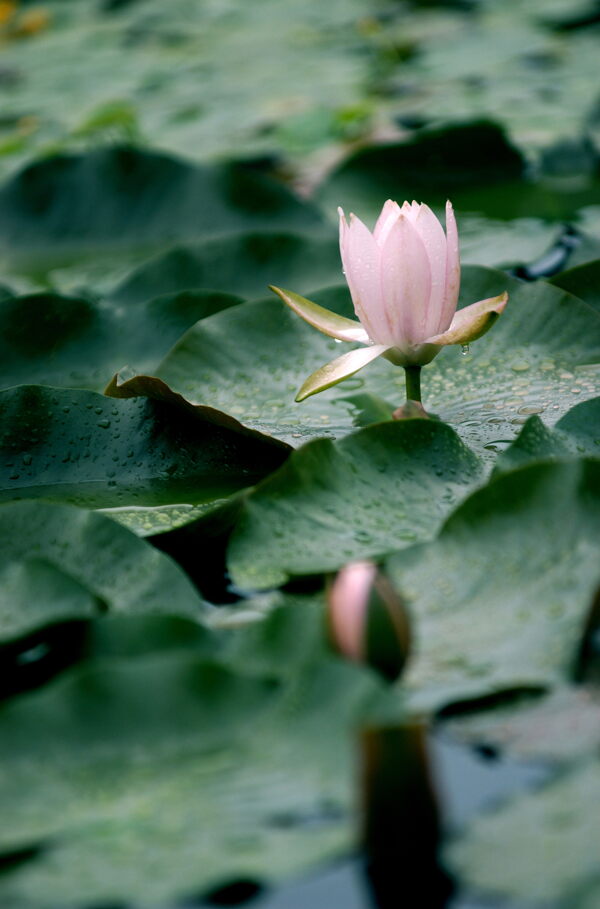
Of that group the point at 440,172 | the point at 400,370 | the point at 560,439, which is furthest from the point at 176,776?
the point at 440,172

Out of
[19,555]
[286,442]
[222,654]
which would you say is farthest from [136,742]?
[286,442]

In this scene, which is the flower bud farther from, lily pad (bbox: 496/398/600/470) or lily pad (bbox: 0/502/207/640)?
lily pad (bbox: 496/398/600/470)

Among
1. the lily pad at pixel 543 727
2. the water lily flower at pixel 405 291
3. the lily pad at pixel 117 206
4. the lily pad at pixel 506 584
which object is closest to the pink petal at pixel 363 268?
the water lily flower at pixel 405 291

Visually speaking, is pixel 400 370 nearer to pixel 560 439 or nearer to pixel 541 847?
pixel 560 439

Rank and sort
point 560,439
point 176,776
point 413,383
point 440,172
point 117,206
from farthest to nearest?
point 440,172 < point 117,206 < point 413,383 < point 560,439 < point 176,776

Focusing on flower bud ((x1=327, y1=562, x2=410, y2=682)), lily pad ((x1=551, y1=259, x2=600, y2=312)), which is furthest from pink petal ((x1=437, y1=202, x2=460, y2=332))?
flower bud ((x1=327, y1=562, x2=410, y2=682))

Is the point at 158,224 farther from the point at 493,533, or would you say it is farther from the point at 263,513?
the point at 493,533
